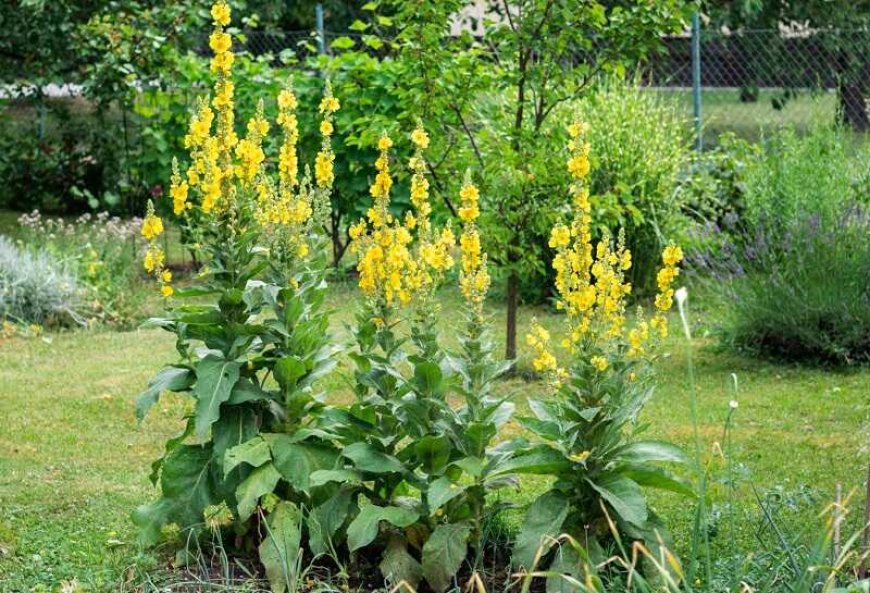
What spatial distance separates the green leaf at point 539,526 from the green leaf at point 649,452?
0.24 meters

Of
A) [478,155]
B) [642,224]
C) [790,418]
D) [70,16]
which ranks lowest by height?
[790,418]

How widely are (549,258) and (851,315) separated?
2.34m

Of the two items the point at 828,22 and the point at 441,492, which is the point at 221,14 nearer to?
the point at 441,492

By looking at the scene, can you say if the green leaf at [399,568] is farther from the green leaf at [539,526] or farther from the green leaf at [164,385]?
the green leaf at [164,385]

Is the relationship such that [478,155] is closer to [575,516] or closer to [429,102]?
[429,102]

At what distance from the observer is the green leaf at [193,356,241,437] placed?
4.39 m

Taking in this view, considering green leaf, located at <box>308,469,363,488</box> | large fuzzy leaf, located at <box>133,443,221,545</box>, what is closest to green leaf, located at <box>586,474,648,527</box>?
green leaf, located at <box>308,469,363,488</box>

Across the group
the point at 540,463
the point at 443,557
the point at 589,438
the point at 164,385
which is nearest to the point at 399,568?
the point at 443,557

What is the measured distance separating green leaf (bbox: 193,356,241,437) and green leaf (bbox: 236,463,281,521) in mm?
216

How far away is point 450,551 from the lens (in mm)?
4270

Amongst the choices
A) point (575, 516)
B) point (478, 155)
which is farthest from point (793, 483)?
point (478, 155)

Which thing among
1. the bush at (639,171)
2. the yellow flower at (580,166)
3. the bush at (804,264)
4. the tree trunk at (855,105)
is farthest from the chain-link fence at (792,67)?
the yellow flower at (580,166)

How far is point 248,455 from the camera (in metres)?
4.40

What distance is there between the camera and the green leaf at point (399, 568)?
4328 millimetres
